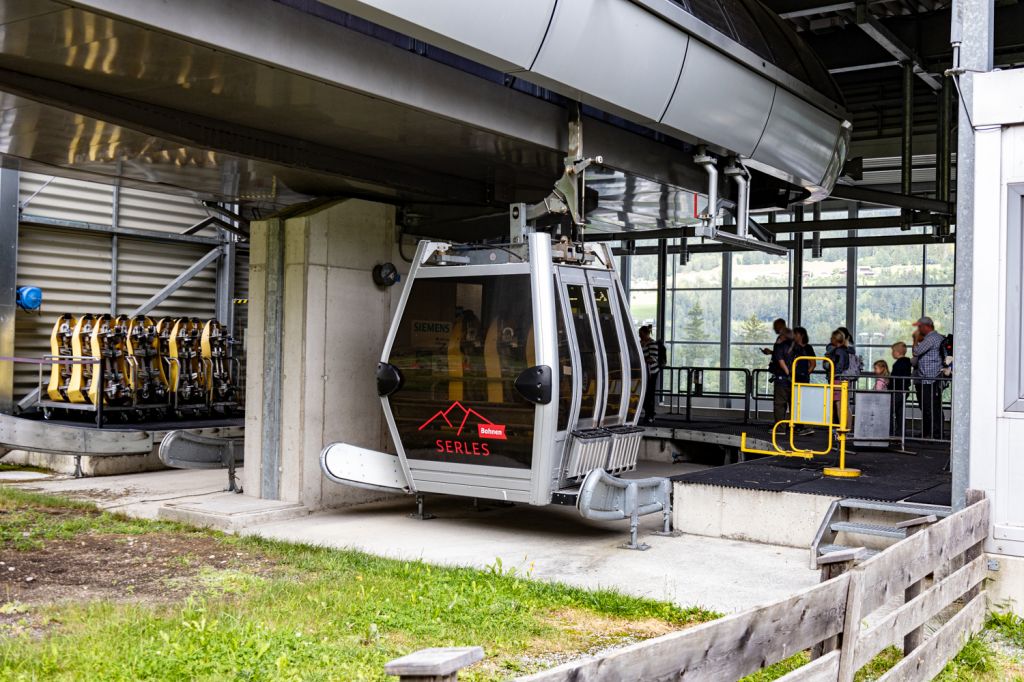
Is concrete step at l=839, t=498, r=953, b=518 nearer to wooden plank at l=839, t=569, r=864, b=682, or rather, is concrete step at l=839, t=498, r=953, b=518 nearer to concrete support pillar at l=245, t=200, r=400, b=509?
wooden plank at l=839, t=569, r=864, b=682

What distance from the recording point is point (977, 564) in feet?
20.7

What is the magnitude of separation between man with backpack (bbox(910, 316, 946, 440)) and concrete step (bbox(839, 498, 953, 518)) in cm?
551

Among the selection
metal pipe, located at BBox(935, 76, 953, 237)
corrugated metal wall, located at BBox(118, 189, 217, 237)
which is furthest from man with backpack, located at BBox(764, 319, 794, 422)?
corrugated metal wall, located at BBox(118, 189, 217, 237)

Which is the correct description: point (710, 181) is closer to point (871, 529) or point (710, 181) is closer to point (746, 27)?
point (746, 27)

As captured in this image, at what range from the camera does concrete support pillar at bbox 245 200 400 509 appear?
10203mm

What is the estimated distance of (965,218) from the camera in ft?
22.4

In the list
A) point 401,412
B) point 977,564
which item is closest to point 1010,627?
point 977,564

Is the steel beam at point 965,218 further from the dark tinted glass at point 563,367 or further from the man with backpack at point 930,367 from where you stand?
the man with backpack at point 930,367

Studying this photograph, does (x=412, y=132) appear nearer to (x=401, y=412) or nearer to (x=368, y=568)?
(x=401, y=412)

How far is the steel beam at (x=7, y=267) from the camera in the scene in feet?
49.7

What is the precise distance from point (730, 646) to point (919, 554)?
2.36 m

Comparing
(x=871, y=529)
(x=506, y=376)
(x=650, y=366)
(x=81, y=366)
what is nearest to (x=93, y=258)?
(x=81, y=366)

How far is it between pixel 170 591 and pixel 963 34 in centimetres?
669

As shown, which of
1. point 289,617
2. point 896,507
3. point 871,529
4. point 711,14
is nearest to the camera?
point 289,617
